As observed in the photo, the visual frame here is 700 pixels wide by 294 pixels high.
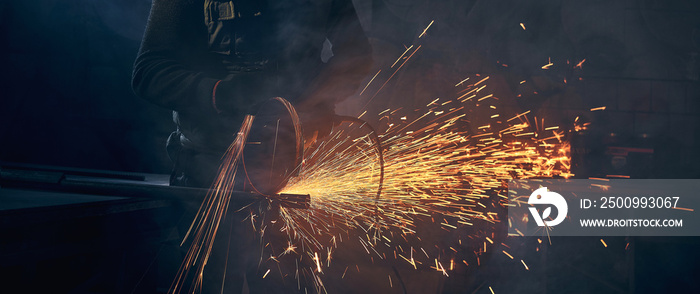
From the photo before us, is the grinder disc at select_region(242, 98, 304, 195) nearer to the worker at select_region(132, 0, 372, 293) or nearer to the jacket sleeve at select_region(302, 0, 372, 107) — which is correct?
the worker at select_region(132, 0, 372, 293)

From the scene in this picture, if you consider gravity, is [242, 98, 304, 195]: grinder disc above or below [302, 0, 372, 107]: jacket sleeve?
below

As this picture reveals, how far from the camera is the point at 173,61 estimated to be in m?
1.36

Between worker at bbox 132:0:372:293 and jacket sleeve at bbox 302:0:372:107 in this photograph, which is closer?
worker at bbox 132:0:372:293

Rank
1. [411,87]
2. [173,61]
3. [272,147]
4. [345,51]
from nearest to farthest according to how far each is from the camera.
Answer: [272,147] → [173,61] → [345,51] → [411,87]

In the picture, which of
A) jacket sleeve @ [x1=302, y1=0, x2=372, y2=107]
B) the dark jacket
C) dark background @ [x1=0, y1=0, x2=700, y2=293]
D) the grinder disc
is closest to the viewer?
the grinder disc

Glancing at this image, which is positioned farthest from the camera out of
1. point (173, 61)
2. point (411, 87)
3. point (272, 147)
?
point (411, 87)

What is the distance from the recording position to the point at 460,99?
277cm

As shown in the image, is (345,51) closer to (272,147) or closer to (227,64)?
(227,64)

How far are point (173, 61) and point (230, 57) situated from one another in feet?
0.69

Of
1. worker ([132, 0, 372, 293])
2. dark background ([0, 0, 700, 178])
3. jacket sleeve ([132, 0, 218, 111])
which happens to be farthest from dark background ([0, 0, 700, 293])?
jacket sleeve ([132, 0, 218, 111])

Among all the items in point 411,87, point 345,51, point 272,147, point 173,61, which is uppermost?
point 411,87

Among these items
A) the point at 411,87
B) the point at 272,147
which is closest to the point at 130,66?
the point at 411,87

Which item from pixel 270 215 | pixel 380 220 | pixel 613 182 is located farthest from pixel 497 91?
pixel 270 215

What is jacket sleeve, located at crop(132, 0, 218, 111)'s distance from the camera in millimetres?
1247
